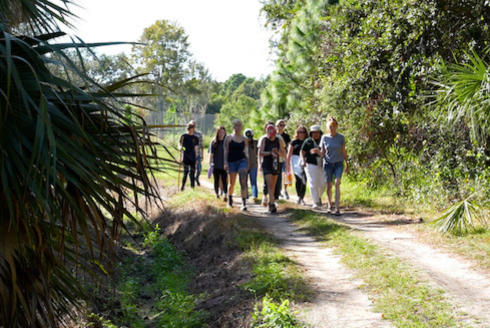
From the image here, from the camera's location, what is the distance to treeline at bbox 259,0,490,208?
345 inches

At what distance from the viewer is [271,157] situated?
1173cm

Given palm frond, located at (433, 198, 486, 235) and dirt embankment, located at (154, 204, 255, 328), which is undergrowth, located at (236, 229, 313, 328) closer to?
dirt embankment, located at (154, 204, 255, 328)

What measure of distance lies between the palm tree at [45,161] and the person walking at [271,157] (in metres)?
7.58

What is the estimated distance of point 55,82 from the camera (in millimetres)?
3631

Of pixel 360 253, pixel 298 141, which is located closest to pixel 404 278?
pixel 360 253

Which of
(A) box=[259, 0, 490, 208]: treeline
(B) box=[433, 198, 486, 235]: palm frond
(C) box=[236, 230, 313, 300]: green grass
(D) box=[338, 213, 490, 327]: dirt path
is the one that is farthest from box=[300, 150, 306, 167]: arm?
(B) box=[433, 198, 486, 235]: palm frond

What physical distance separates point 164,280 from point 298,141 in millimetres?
5882

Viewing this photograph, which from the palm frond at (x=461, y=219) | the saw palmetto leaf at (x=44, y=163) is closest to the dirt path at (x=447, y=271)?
the palm frond at (x=461, y=219)

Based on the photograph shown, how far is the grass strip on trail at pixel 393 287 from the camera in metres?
4.93

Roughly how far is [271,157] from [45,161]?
8.61 m

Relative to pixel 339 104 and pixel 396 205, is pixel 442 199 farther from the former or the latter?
pixel 339 104

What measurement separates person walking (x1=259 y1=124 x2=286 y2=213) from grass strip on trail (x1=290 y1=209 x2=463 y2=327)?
3064 millimetres

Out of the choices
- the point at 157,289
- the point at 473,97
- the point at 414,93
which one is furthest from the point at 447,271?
the point at 414,93

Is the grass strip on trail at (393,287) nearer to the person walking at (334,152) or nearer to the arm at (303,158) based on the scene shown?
the person walking at (334,152)
